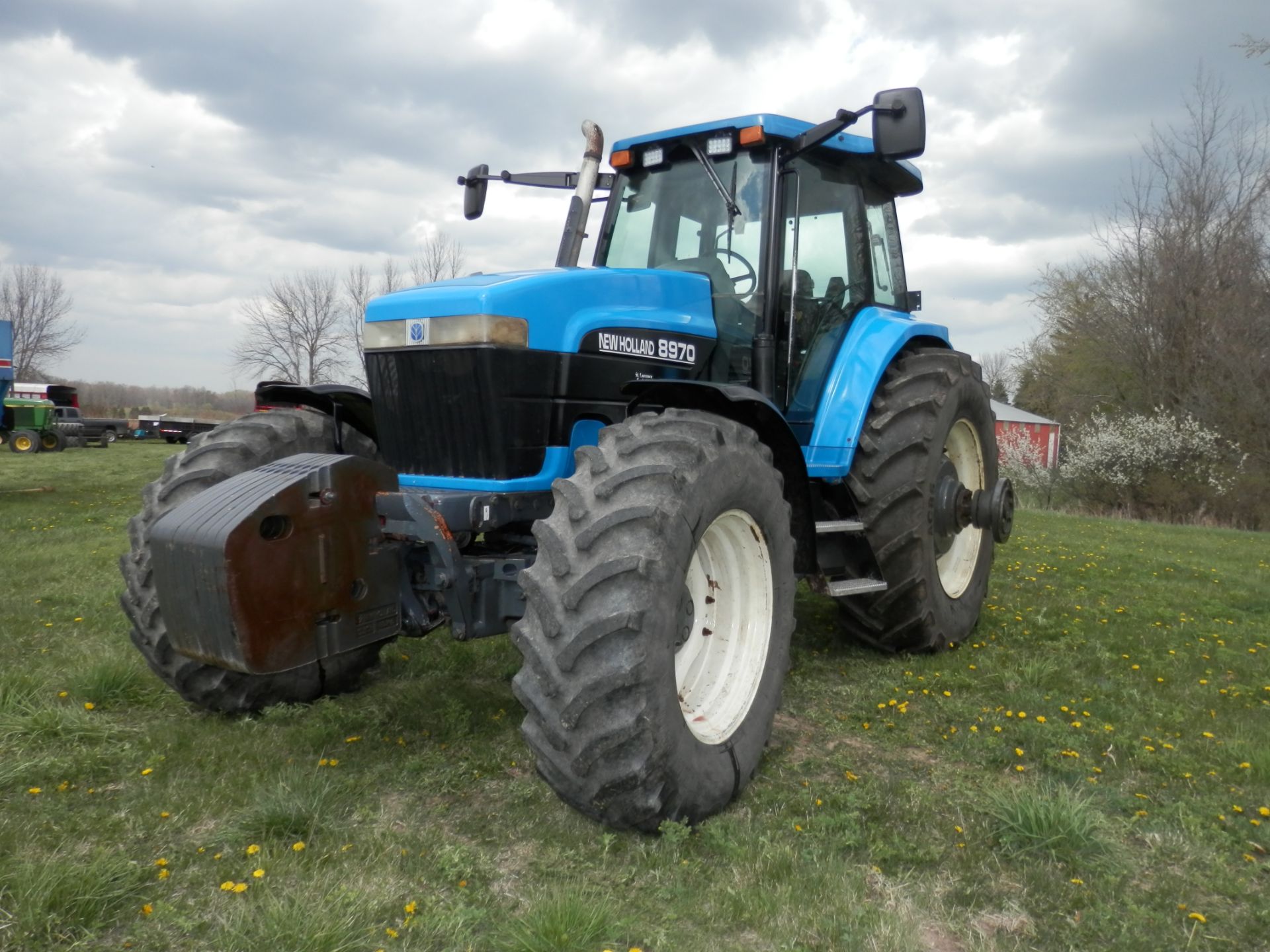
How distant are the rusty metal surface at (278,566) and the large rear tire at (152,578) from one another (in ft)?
1.41

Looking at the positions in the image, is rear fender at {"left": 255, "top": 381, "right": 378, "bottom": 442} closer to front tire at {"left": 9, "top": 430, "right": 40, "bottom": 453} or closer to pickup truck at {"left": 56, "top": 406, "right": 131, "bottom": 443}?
front tire at {"left": 9, "top": 430, "right": 40, "bottom": 453}

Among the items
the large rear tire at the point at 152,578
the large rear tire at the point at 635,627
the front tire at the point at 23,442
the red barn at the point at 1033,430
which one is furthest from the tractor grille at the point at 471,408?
the front tire at the point at 23,442

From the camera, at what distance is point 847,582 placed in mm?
4148

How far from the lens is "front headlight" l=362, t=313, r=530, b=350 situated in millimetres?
3223

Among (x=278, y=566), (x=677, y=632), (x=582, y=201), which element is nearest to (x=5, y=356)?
(x=582, y=201)

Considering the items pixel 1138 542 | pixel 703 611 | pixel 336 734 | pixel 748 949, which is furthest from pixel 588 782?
pixel 1138 542

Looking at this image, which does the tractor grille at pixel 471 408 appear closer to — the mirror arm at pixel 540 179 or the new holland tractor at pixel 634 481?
the new holland tractor at pixel 634 481

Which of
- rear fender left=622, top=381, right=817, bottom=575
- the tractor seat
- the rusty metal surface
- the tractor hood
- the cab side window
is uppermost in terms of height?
the cab side window

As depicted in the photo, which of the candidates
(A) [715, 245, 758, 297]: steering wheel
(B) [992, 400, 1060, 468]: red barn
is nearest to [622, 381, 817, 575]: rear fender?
(A) [715, 245, 758, 297]: steering wheel

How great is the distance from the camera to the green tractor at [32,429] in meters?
23.5

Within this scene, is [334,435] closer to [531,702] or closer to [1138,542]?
[531,702]

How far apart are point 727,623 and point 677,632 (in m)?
0.63

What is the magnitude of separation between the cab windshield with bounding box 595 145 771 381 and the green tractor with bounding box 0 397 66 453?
23749 millimetres

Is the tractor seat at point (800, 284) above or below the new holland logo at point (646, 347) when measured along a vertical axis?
above
